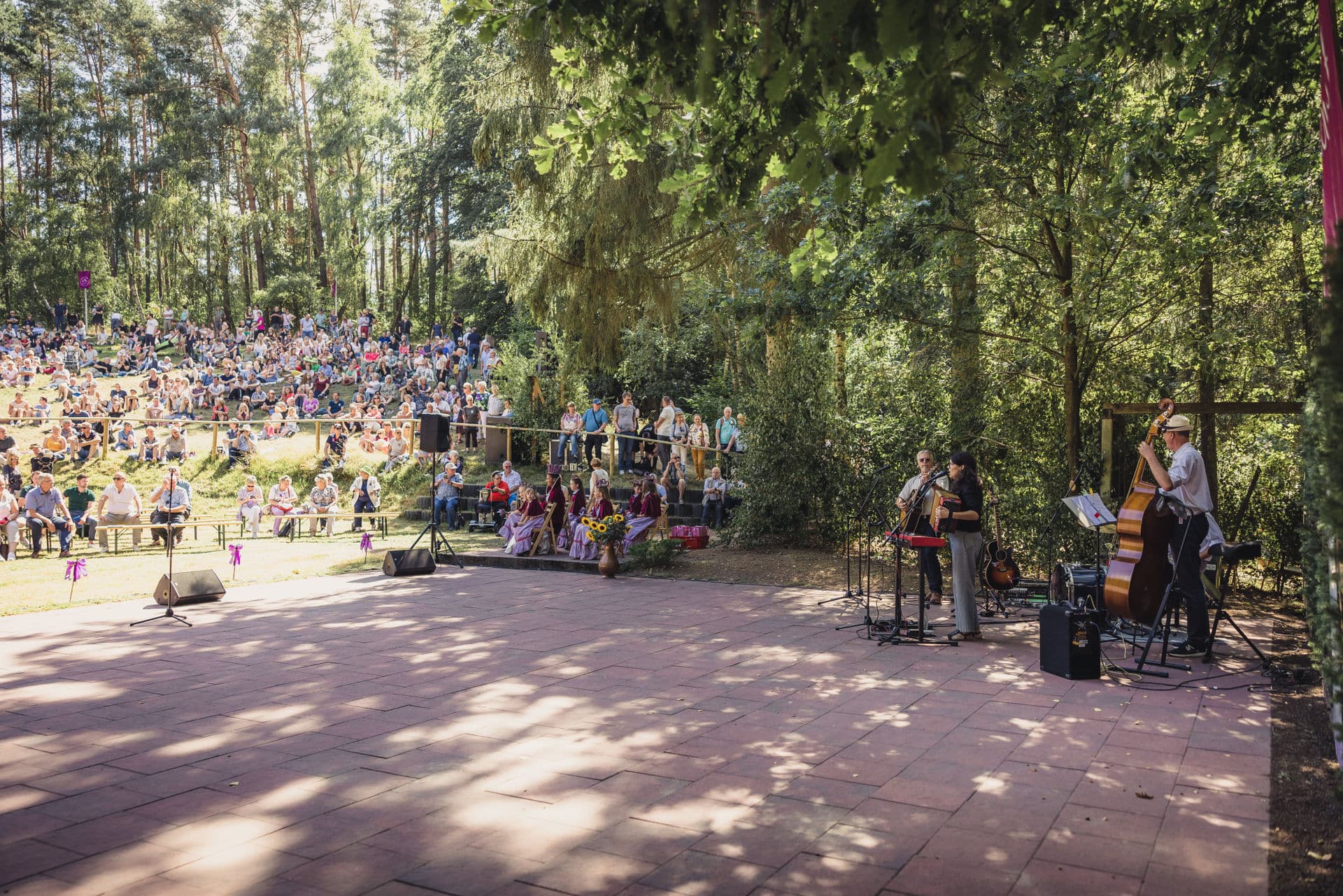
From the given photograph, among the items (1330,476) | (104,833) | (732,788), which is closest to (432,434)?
(104,833)

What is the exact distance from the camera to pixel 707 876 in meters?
3.60

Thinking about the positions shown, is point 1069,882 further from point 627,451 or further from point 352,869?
point 627,451

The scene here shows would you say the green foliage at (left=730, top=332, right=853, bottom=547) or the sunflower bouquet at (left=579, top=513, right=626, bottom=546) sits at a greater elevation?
the green foliage at (left=730, top=332, right=853, bottom=547)

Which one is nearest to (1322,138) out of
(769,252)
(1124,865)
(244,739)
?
(1124,865)

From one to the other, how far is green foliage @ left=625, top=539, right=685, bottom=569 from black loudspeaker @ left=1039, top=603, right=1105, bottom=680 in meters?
6.74

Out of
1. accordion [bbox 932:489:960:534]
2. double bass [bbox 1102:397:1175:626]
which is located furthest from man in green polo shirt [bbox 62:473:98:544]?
double bass [bbox 1102:397:1175:626]

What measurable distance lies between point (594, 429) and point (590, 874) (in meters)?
17.4

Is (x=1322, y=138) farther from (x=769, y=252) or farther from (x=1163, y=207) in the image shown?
(x=769, y=252)

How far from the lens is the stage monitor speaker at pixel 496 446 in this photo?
893 inches

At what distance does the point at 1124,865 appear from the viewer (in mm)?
3641

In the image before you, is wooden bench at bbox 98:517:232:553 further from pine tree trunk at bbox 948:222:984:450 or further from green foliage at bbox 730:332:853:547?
pine tree trunk at bbox 948:222:984:450

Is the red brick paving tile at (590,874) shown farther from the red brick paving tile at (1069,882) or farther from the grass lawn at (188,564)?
the grass lawn at (188,564)

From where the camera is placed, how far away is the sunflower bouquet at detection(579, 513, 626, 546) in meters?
13.0

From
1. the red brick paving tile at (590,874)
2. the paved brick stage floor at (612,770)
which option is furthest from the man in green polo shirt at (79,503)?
the red brick paving tile at (590,874)
